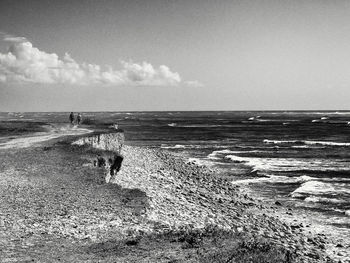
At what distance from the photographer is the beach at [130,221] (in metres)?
12.2

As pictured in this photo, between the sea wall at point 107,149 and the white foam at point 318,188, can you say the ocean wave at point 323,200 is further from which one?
the sea wall at point 107,149

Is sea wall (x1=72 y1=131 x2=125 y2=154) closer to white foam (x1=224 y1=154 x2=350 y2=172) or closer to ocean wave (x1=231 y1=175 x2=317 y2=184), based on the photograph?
ocean wave (x1=231 y1=175 x2=317 y2=184)

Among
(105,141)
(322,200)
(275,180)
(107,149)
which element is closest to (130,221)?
(322,200)

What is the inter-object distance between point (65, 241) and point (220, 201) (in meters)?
12.0

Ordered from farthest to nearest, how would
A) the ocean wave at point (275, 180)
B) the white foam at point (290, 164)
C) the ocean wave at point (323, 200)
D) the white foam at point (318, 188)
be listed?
the white foam at point (290, 164) < the ocean wave at point (275, 180) < the white foam at point (318, 188) < the ocean wave at point (323, 200)

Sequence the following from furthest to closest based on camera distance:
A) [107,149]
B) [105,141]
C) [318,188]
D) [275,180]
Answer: [105,141] < [107,149] < [275,180] < [318,188]

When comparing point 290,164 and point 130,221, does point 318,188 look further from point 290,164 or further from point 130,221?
point 130,221

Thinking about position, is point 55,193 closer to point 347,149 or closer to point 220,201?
point 220,201

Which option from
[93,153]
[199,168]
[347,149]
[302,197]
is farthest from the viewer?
[347,149]

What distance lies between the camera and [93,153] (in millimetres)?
29859

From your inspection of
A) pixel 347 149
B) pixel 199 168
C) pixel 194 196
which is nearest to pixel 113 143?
pixel 199 168

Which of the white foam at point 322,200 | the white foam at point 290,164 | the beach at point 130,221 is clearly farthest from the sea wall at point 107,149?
the white foam at point 290,164

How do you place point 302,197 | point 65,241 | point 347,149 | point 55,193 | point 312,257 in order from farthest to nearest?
point 347,149
point 302,197
point 55,193
point 312,257
point 65,241

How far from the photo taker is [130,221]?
1548cm
